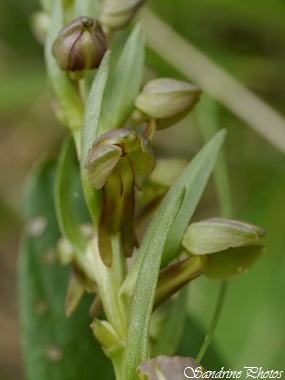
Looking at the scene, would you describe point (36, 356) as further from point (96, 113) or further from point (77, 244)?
point (96, 113)

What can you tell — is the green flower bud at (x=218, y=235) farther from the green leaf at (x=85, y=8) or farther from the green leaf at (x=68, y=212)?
the green leaf at (x=85, y=8)

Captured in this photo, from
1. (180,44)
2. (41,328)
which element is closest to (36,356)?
(41,328)

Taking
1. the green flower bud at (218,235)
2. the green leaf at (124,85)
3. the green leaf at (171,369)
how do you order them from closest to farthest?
the green leaf at (171,369)
the green flower bud at (218,235)
the green leaf at (124,85)

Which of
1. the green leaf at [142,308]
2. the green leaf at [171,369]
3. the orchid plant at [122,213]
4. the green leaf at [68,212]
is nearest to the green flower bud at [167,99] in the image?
the orchid plant at [122,213]

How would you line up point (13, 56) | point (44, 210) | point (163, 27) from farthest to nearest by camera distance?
point (13, 56)
point (163, 27)
point (44, 210)

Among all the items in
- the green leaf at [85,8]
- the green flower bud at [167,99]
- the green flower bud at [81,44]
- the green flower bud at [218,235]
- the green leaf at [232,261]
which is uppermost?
the green leaf at [85,8]

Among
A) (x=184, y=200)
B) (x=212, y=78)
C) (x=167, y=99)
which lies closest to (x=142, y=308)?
(x=184, y=200)
